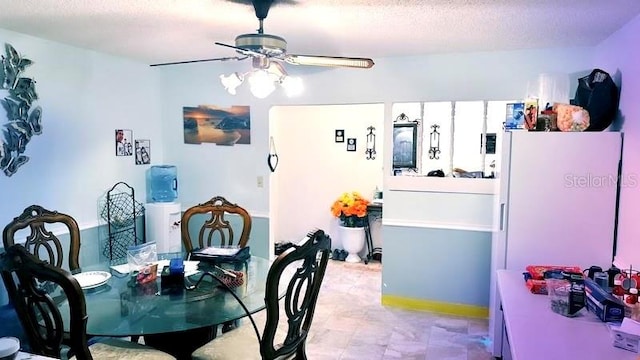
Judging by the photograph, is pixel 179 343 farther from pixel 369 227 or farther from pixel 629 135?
pixel 369 227

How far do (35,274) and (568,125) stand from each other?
2878 millimetres

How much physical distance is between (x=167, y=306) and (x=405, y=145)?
2.69 meters

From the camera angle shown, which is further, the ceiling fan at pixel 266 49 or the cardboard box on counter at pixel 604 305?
the ceiling fan at pixel 266 49

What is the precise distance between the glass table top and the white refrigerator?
1.62 meters

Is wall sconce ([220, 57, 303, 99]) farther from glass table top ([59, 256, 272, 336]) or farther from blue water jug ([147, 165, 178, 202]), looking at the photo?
blue water jug ([147, 165, 178, 202])

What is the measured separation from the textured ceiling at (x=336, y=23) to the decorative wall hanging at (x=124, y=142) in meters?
0.76

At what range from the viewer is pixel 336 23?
109 inches

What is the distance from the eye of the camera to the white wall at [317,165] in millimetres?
5398

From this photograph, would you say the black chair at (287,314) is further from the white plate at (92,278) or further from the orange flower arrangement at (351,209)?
the orange flower arrangement at (351,209)

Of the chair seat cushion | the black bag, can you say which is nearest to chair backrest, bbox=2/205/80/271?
the chair seat cushion

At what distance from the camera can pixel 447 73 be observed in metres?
3.70

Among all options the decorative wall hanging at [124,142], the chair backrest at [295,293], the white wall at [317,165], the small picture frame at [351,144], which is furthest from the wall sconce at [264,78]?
the small picture frame at [351,144]

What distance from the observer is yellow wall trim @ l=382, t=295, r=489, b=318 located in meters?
3.75

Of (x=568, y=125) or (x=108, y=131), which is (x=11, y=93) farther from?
(x=568, y=125)
